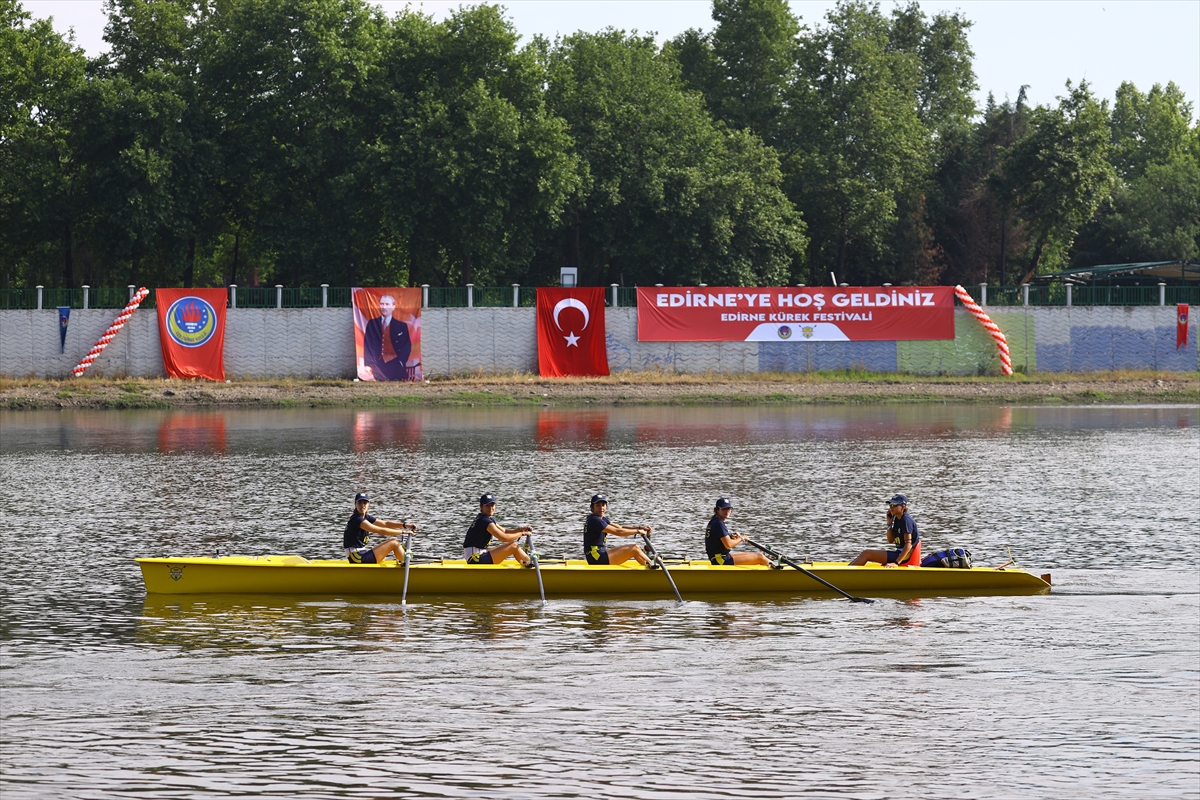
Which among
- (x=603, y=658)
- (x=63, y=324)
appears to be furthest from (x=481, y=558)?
(x=63, y=324)

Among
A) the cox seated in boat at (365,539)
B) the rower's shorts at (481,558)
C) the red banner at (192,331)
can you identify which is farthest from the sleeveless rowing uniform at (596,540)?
the red banner at (192,331)

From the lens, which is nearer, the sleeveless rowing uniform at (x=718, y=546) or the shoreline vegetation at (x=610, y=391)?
the sleeveless rowing uniform at (x=718, y=546)

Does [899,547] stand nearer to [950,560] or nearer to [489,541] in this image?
[950,560]

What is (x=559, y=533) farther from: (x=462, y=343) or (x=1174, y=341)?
(x=1174, y=341)

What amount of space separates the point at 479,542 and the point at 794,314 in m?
38.9

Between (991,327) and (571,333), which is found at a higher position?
(991,327)

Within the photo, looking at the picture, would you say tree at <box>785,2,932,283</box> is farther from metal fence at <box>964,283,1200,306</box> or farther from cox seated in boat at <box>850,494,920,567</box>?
cox seated in boat at <box>850,494,920,567</box>

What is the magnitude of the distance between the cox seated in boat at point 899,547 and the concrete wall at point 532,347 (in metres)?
36.6

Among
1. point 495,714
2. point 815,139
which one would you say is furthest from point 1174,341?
point 495,714

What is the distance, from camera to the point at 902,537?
23094 mm

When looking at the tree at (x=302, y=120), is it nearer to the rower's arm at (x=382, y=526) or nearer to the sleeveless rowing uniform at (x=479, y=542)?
the rower's arm at (x=382, y=526)

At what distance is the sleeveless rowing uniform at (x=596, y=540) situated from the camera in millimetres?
22812

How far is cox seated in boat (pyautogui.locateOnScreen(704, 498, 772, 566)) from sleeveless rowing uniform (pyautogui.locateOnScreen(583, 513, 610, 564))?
1719mm

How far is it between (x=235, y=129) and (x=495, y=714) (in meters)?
51.9
